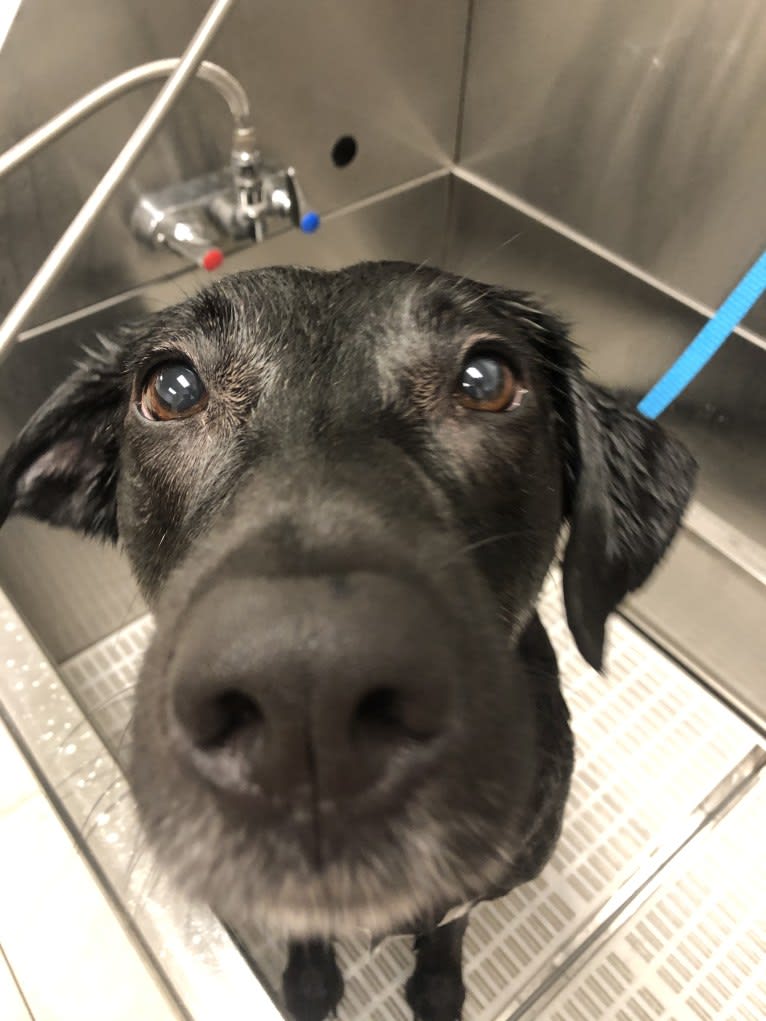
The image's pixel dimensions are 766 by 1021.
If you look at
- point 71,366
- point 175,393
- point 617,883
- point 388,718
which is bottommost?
point 617,883

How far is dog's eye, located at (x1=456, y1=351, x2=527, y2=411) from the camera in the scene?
1.25 m

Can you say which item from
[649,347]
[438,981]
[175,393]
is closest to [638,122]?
[649,347]

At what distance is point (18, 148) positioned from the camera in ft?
4.75

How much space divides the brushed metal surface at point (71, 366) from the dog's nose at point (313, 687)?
1.47 metres

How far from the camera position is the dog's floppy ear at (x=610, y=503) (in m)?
1.45

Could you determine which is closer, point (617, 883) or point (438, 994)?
point (438, 994)

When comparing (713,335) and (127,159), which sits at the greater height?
(713,335)

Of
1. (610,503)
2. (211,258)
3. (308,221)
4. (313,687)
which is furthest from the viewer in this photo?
(308,221)

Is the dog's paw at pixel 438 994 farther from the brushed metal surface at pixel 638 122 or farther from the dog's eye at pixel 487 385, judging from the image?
the brushed metal surface at pixel 638 122

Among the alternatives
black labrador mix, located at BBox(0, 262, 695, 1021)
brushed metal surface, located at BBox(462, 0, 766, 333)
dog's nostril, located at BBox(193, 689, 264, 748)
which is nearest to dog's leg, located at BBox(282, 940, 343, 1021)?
black labrador mix, located at BBox(0, 262, 695, 1021)

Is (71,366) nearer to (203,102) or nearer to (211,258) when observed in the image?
(211,258)

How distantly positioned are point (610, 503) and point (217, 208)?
1.21m

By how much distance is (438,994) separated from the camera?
1.76m

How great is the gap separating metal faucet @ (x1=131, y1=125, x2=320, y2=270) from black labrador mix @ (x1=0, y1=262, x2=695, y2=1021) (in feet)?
1.62
